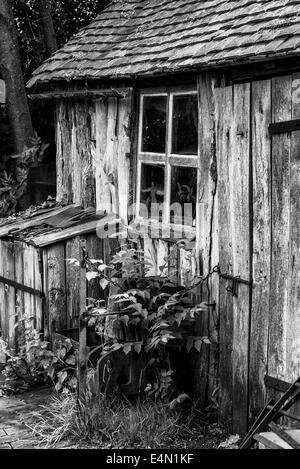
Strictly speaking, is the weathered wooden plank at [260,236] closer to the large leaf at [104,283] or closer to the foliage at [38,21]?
the large leaf at [104,283]

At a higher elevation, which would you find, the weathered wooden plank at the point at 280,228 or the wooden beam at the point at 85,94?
the wooden beam at the point at 85,94

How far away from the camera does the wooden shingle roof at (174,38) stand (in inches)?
216

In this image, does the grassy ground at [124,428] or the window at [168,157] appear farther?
the window at [168,157]

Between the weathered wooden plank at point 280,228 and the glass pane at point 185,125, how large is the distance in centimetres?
136

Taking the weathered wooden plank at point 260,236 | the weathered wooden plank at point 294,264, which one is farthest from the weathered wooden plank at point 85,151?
the weathered wooden plank at point 294,264

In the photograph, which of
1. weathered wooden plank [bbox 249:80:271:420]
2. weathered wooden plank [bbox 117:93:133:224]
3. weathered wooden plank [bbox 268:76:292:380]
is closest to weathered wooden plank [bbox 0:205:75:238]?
weathered wooden plank [bbox 117:93:133:224]

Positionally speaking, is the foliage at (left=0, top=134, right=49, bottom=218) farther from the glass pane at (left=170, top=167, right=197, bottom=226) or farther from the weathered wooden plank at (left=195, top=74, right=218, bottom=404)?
the weathered wooden plank at (left=195, top=74, right=218, bottom=404)

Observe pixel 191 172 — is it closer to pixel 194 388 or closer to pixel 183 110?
pixel 183 110

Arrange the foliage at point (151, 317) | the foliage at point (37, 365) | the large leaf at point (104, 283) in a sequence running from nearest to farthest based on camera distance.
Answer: the foliage at point (151, 317), the large leaf at point (104, 283), the foliage at point (37, 365)

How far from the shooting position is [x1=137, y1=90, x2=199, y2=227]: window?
6.69 meters

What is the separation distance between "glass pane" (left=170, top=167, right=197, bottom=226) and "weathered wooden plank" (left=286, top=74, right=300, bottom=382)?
154 centimetres

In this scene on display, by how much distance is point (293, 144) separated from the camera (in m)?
5.19

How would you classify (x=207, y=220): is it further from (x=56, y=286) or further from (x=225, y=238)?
(x=56, y=286)

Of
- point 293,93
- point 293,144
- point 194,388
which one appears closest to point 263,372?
point 194,388
